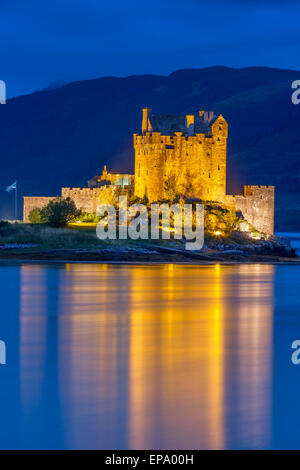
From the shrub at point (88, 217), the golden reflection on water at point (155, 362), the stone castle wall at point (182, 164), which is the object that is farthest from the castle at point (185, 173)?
the golden reflection on water at point (155, 362)

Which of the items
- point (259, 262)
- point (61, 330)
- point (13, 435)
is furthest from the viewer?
point (259, 262)

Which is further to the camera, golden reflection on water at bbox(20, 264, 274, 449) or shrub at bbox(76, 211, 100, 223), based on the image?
shrub at bbox(76, 211, 100, 223)

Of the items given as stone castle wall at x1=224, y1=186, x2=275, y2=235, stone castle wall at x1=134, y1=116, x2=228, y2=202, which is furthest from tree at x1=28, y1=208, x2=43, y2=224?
stone castle wall at x1=224, y1=186, x2=275, y2=235

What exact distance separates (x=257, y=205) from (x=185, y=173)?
4.95m

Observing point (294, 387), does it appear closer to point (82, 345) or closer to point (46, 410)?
point (46, 410)

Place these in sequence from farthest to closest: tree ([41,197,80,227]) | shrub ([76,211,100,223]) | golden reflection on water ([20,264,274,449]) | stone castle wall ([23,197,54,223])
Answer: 1. stone castle wall ([23,197,54,223])
2. shrub ([76,211,100,223])
3. tree ([41,197,80,227])
4. golden reflection on water ([20,264,274,449])

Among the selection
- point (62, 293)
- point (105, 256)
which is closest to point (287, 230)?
point (105, 256)

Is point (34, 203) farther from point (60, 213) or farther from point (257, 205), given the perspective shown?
point (257, 205)

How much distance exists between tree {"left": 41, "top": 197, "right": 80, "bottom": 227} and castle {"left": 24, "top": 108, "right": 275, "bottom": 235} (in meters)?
2.84

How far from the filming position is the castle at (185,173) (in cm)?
5209

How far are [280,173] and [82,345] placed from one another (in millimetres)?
126731

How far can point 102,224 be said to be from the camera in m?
46.6

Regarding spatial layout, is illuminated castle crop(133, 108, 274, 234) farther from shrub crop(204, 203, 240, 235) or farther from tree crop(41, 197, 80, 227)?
tree crop(41, 197, 80, 227)

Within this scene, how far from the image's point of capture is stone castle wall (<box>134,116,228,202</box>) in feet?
171
